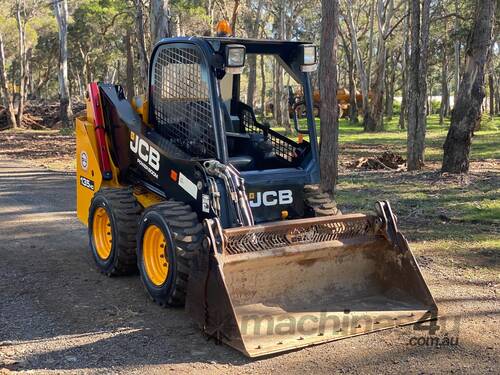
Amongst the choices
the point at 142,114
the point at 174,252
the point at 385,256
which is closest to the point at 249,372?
the point at 174,252

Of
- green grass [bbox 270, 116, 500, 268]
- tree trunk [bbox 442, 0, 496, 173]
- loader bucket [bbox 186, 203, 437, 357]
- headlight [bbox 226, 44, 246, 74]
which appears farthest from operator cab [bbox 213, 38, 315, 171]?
tree trunk [bbox 442, 0, 496, 173]

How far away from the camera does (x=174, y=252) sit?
5539 millimetres

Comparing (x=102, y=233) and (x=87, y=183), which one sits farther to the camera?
(x=87, y=183)

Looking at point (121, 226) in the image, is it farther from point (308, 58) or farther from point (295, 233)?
point (308, 58)

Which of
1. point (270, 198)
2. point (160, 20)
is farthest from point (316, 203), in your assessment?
point (160, 20)

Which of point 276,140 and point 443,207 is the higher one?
point 276,140

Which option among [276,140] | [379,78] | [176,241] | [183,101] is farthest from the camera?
[379,78]

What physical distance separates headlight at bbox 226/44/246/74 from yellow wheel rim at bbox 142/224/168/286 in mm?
1689

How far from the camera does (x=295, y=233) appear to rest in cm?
557

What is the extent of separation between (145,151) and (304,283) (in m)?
2.32

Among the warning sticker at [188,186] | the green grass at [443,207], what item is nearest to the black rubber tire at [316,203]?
the warning sticker at [188,186]

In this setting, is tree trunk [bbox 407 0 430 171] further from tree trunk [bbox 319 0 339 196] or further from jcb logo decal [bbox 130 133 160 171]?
jcb logo decal [bbox 130 133 160 171]

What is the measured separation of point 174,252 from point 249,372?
1362 mm

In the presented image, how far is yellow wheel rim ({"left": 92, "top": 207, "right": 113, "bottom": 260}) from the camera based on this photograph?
7191mm
